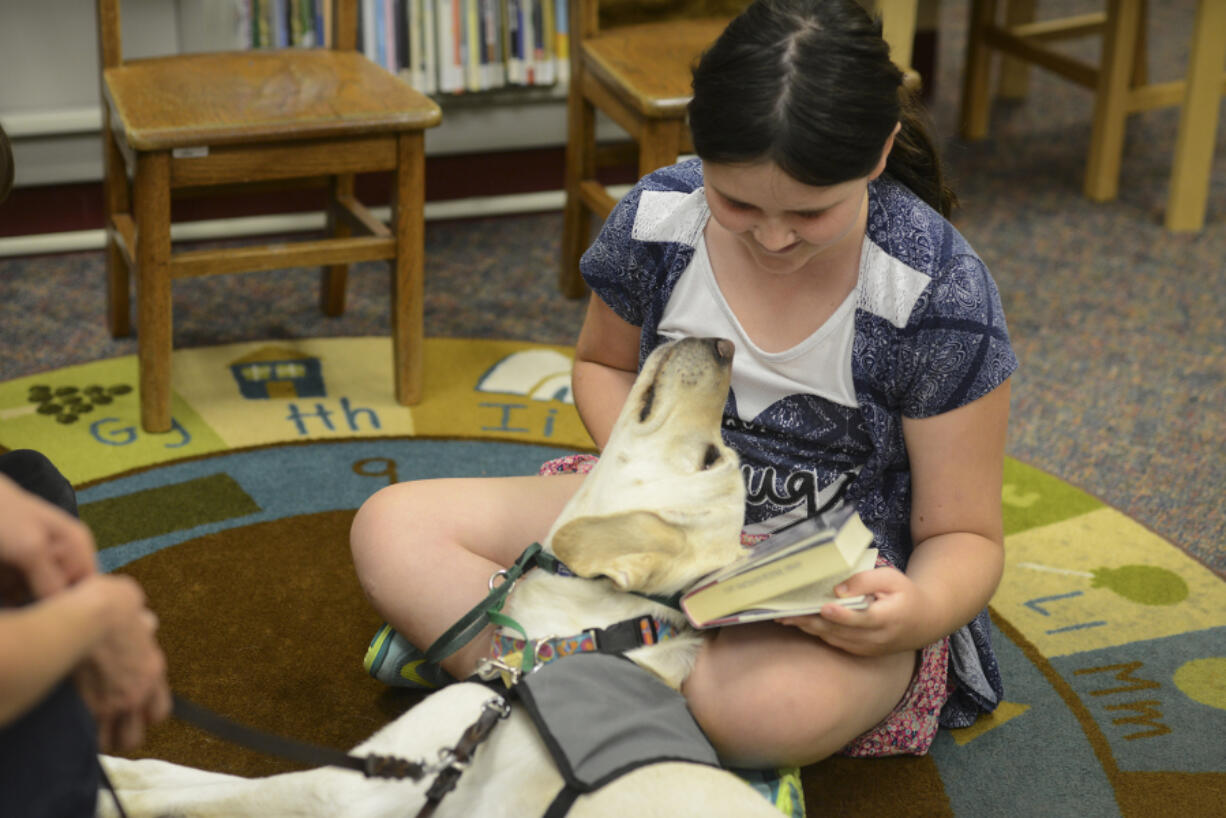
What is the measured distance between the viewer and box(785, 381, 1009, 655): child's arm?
1.06 m

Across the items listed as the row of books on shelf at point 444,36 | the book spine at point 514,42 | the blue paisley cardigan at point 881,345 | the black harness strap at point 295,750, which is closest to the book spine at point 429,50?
the row of books on shelf at point 444,36

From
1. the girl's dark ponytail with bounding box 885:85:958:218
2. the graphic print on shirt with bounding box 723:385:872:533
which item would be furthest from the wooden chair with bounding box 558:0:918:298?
the graphic print on shirt with bounding box 723:385:872:533

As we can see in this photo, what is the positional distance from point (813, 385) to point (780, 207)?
0.22m

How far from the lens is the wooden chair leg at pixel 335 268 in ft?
7.22

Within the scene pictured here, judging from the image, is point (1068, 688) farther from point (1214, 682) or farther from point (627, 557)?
point (627, 557)

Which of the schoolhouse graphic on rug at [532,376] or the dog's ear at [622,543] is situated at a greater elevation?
the dog's ear at [622,543]

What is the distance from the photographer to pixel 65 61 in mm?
2498

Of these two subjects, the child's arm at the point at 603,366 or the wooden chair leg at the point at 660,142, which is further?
the wooden chair leg at the point at 660,142

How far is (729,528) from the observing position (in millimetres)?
1012

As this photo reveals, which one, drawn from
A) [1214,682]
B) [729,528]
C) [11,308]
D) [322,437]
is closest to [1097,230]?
[1214,682]

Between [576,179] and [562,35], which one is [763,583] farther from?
[562,35]

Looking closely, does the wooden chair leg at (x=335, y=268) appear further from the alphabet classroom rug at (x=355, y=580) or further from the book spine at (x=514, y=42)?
the book spine at (x=514, y=42)

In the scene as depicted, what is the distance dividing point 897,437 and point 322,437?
3.32 ft

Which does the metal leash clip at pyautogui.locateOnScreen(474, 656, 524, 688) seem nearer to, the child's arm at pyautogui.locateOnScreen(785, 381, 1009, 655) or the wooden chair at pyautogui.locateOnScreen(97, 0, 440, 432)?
the child's arm at pyautogui.locateOnScreen(785, 381, 1009, 655)
